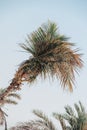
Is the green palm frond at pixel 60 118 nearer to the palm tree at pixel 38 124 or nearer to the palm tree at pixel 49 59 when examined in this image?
the palm tree at pixel 38 124

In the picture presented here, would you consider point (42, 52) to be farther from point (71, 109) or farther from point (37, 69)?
point (71, 109)

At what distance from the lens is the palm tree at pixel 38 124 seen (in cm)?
1209

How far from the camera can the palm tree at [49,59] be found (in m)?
8.30

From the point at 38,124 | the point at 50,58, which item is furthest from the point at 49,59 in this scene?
the point at 38,124

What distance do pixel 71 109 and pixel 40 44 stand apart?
7.11 metres

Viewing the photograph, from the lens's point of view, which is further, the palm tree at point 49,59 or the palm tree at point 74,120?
the palm tree at point 74,120

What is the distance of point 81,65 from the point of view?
847 centimetres

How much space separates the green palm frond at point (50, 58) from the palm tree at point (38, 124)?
4.14 m

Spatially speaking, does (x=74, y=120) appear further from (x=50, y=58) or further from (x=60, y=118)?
(x=50, y=58)

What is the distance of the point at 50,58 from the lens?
838cm

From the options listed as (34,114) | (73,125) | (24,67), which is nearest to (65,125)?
(73,125)

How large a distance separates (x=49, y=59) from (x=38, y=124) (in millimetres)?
5051

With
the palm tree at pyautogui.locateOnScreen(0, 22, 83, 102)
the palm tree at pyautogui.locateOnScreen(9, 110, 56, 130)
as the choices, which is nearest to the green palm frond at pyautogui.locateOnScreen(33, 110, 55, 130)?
the palm tree at pyautogui.locateOnScreen(9, 110, 56, 130)

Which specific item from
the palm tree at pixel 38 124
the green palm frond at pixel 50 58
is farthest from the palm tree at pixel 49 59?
the palm tree at pixel 38 124
